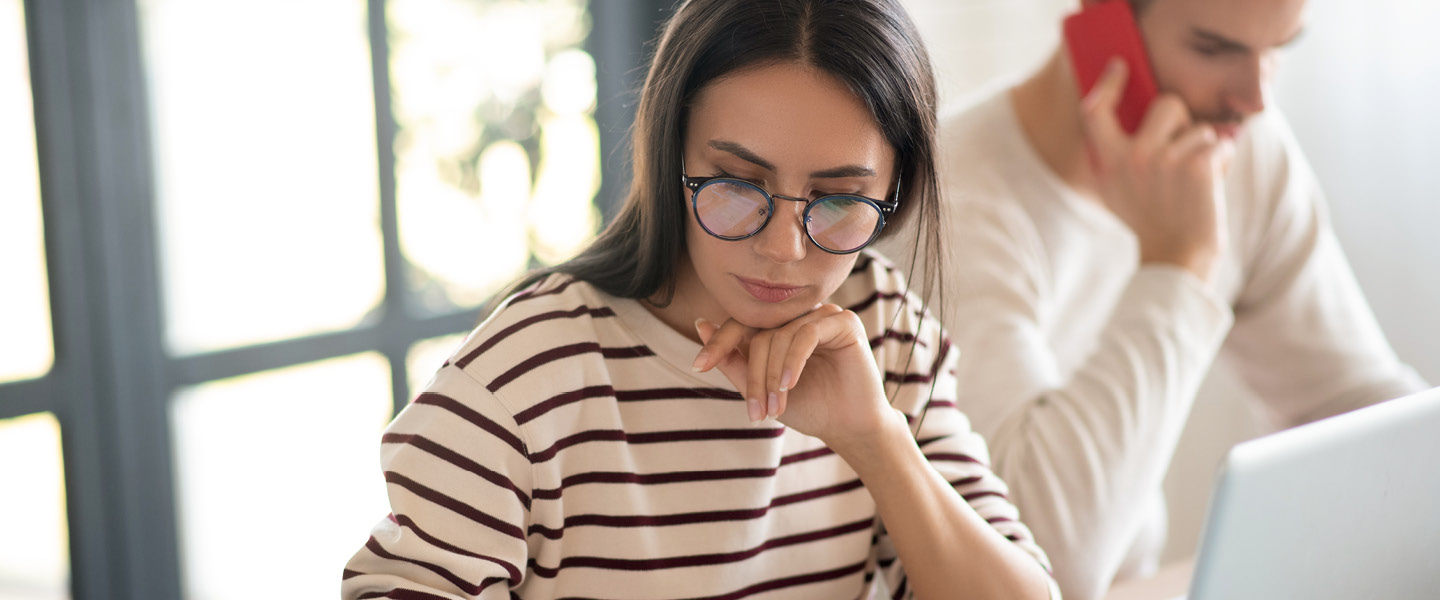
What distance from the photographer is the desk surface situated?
1.36 metres

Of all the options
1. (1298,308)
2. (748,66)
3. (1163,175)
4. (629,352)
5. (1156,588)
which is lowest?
(1156,588)

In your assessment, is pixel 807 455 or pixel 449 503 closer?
pixel 449 503

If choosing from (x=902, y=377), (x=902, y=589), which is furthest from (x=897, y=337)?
(x=902, y=589)

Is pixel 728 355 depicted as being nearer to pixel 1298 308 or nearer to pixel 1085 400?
pixel 1085 400

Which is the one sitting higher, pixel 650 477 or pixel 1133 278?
pixel 1133 278

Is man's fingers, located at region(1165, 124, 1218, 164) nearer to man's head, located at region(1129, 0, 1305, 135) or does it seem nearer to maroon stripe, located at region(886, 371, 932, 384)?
man's head, located at region(1129, 0, 1305, 135)

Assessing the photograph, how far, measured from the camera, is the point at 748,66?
989 millimetres

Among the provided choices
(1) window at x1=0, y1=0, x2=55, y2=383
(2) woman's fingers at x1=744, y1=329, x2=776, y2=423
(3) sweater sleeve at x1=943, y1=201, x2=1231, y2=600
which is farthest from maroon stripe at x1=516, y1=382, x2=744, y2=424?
(1) window at x1=0, y1=0, x2=55, y2=383

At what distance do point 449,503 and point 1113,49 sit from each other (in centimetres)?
118

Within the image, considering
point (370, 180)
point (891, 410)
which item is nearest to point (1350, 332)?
point (891, 410)

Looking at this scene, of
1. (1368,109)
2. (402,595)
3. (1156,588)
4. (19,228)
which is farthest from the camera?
(1368,109)

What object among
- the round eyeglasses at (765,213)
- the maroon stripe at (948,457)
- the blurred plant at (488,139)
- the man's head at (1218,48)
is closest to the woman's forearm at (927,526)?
the maroon stripe at (948,457)

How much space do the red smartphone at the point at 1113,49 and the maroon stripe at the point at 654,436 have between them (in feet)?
2.75

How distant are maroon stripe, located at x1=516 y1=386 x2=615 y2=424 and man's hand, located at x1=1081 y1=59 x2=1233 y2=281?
847mm
